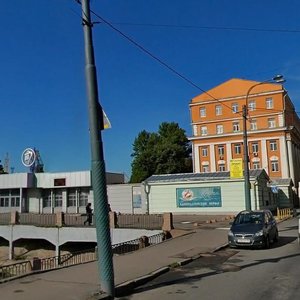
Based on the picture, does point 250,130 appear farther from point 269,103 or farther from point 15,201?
point 15,201

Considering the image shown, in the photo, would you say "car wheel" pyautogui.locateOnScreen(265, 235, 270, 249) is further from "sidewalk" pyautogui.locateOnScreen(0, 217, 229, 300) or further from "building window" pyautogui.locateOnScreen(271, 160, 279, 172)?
"building window" pyautogui.locateOnScreen(271, 160, 279, 172)

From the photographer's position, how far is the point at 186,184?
143ft

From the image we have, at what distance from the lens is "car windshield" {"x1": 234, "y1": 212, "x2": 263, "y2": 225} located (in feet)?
60.3

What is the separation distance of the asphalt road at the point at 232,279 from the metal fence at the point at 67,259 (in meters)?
5.02

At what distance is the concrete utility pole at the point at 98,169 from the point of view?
9.12 m

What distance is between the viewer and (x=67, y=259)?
24.2m

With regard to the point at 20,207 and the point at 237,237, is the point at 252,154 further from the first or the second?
the point at 237,237

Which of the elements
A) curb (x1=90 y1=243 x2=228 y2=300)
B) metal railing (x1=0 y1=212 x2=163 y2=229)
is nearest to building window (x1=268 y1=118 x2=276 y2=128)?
metal railing (x1=0 y1=212 x2=163 y2=229)

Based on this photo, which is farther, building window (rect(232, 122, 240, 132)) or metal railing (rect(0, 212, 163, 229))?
building window (rect(232, 122, 240, 132))

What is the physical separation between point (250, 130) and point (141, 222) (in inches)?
1999

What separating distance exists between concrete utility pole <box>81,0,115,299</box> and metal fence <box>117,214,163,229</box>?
17.9 metres

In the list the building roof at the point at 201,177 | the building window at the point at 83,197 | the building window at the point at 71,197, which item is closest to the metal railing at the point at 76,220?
the building roof at the point at 201,177

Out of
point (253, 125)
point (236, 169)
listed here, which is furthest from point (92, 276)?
point (253, 125)

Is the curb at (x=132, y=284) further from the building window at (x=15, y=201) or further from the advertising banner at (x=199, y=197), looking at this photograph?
the building window at (x=15, y=201)
